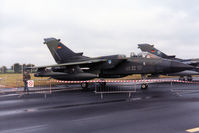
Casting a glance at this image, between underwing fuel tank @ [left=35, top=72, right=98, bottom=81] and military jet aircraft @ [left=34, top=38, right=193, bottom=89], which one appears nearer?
military jet aircraft @ [left=34, top=38, right=193, bottom=89]

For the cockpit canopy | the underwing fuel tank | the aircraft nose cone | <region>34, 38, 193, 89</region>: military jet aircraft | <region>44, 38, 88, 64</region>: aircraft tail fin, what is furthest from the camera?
<region>44, 38, 88, 64</region>: aircraft tail fin

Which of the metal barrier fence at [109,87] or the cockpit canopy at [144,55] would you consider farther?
the cockpit canopy at [144,55]

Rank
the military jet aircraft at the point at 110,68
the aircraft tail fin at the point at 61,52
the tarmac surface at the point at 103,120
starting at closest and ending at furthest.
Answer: the tarmac surface at the point at 103,120 < the military jet aircraft at the point at 110,68 < the aircraft tail fin at the point at 61,52

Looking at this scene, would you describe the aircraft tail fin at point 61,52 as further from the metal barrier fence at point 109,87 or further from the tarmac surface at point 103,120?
the tarmac surface at point 103,120

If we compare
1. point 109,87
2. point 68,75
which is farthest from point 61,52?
point 109,87

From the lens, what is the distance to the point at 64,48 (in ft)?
54.3

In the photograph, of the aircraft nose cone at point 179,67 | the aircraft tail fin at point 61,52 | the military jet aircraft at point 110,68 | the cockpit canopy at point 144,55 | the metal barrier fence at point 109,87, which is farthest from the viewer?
the aircraft tail fin at point 61,52

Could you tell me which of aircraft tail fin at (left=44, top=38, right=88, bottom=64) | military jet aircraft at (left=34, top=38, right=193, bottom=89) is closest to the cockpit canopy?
military jet aircraft at (left=34, top=38, right=193, bottom=89)

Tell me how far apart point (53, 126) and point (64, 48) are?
12.4 meters


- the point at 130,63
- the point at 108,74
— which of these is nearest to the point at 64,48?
the point at 108,74

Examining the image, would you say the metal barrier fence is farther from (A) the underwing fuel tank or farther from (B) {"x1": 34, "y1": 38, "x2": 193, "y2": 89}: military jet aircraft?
(B) {"x1": 34, "y1": 38, "x2": 193, "y2": 89}: military jet aircraft

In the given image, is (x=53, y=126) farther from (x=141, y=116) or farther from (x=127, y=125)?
(x=141, y=116)

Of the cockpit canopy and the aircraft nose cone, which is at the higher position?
the cockpit canopy

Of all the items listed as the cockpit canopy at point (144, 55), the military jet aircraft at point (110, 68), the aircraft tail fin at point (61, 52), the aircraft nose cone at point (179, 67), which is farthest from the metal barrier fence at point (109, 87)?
the aircraft tail fin at point (61, 52)
